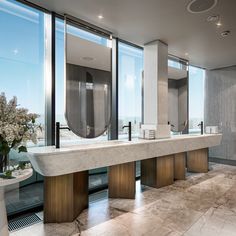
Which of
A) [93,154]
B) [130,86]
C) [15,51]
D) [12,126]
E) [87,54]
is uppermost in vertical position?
[87,54]

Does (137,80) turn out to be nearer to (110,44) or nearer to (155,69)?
(155,69)

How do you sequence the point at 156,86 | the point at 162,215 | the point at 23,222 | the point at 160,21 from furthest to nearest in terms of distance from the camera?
1. the point at 156,86
2. the point at 160,21
3. the point at 162,215
4. the point at 23,222

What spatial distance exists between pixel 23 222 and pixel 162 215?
1936 millimetres

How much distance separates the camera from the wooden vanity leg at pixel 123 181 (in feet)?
11.6

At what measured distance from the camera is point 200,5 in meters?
2.85

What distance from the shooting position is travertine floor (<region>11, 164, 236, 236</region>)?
2494 millimetres

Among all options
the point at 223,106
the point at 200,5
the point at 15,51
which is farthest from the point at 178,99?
the point at 15,51

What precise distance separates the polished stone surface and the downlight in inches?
86.4

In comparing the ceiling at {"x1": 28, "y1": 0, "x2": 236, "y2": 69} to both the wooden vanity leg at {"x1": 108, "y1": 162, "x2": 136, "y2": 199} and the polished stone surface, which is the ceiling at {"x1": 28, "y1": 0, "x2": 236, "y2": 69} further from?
the wooden vanity leg at {"x1": 108, "y1": 162, "x2": 136, "y2": 199}

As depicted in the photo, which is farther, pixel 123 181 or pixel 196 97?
pixel 196 97

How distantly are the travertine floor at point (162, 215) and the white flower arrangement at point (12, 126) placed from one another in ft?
4.24

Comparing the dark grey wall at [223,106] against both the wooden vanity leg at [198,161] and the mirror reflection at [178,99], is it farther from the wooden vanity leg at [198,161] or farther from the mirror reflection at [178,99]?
the mirror reflection at [178,99]

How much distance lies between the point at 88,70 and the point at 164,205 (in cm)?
259

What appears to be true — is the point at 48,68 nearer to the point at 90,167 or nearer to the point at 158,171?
the point at 90,167
